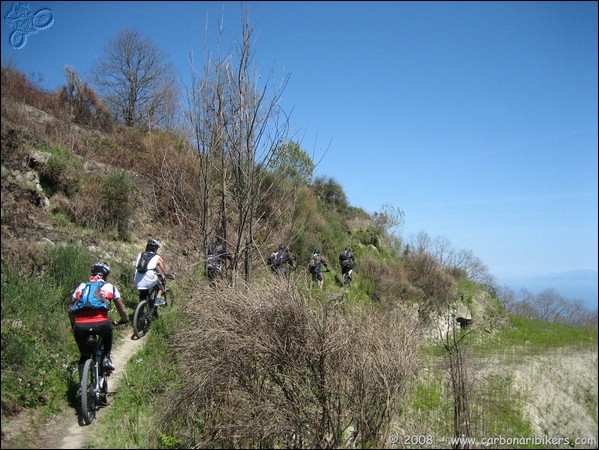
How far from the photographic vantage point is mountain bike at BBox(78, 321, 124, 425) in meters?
5.56

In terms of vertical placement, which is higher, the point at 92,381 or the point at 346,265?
the point at 346,265

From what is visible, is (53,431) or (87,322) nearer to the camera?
(53,431)

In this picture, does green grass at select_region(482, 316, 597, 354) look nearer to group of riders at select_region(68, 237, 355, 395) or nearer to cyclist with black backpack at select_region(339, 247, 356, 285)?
group of riders at select_region(68, 237, 355, 395)

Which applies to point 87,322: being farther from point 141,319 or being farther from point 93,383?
point 141,319

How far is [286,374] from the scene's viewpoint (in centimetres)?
670

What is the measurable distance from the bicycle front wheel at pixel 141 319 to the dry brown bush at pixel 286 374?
2281mm

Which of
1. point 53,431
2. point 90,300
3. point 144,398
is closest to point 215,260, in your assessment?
point 144,398

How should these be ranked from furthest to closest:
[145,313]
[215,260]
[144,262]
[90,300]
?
[145,313]
[144,262]
[215,260]
[90,300]

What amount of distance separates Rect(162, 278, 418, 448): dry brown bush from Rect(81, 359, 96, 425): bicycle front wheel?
98 cm

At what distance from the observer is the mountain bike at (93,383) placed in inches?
219

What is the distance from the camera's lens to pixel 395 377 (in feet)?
21.3

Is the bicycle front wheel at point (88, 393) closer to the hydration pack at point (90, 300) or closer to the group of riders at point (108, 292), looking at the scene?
the group of riders at point (108, 292)

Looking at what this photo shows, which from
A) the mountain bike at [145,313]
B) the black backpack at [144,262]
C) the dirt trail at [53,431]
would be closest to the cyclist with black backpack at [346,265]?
the mountain bike at [145,313]

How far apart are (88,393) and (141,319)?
3.34m
